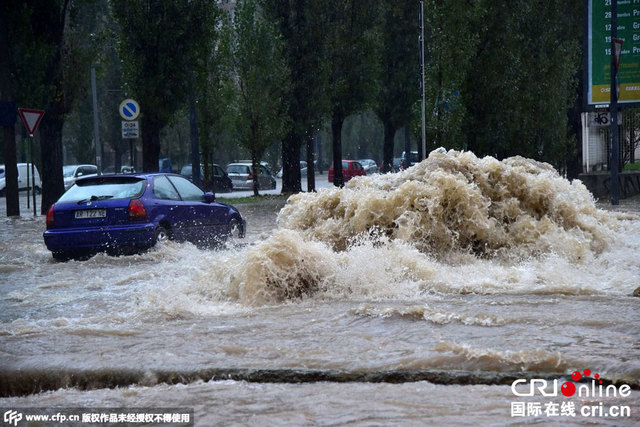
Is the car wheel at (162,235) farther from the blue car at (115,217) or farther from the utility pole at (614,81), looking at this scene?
the utility pole at (614,81)

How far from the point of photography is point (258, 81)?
37.3 meters

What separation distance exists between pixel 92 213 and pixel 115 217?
1.20ft

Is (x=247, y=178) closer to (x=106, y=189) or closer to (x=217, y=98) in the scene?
(x=217, y=98)

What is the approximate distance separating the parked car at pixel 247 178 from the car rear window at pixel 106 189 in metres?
35.1

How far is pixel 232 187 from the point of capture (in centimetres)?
4984

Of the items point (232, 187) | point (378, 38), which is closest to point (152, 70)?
point (378, 38)

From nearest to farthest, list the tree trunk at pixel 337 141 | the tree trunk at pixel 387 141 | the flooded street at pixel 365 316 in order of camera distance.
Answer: the flooded street at pixel 365 316 → the tree trunk at pixel 337 141 → the tree trunk at pixel 387 141

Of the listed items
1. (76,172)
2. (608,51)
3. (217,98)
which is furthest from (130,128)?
(76,172)

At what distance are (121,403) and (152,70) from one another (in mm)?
26541

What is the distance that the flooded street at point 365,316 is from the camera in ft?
19.7

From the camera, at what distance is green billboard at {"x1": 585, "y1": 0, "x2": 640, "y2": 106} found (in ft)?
91.8

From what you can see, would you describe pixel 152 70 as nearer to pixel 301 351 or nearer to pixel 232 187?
pixel 232 187

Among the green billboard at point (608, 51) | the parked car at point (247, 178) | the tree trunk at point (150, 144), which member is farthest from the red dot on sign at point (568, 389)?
the parked car at point (247, 178)

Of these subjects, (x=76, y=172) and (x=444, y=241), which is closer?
(x=444, y=241)
